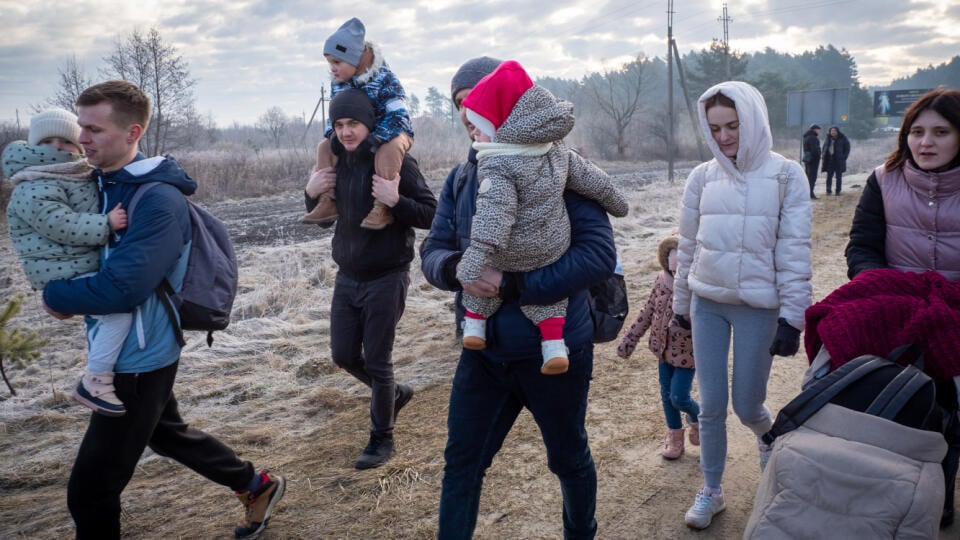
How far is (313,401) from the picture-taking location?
5.31 metres

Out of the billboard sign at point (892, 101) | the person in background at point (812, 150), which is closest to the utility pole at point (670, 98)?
the person in background at point (812, 150)

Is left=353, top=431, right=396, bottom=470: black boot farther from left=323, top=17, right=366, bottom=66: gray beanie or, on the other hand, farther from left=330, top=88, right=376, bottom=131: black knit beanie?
left=323, top=17, right=366, bottom=66: gray beanie

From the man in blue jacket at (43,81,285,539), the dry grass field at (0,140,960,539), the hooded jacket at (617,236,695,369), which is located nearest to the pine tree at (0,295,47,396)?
the dry grass field at (0,140,960,539)

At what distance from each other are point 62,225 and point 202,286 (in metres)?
0.57

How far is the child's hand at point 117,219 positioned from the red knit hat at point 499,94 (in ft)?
4.75

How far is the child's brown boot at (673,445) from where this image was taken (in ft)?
13.3

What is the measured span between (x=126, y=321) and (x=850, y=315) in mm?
2749

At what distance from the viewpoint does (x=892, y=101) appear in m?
52.1

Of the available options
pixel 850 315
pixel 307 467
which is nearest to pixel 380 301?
pixel 307 467

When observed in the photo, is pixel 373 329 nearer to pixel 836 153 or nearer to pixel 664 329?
pixel 664 329

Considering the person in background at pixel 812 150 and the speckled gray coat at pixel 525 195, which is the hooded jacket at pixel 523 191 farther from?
the person in background at pixel 812 150

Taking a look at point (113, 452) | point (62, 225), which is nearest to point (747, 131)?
point (62, 225)

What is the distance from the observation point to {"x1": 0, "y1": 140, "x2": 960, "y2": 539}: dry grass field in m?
3.55

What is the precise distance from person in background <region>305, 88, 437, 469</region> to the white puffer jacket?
167cm
